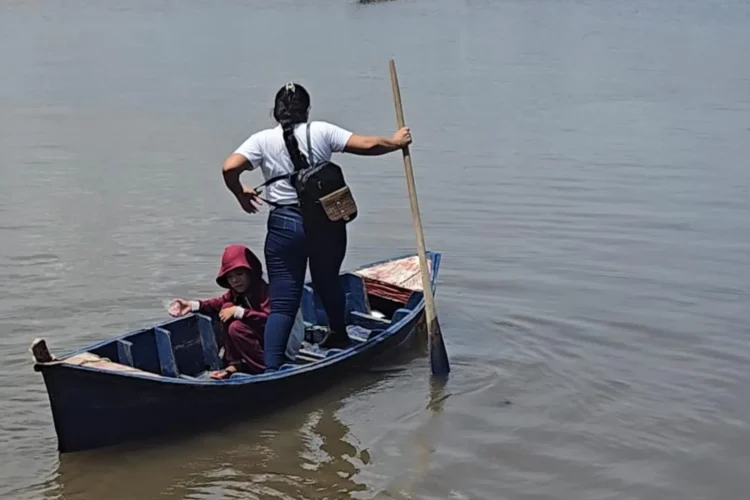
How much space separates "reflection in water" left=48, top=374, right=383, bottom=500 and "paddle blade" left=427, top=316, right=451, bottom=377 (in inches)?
40.2

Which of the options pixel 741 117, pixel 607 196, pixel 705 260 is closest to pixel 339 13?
pixel 741 117

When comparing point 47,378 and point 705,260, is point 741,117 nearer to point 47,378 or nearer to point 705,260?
point 705,260

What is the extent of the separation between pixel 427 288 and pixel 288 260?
3.90 feet

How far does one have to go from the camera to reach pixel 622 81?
2238cm

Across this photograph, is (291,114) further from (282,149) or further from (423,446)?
(423,446)

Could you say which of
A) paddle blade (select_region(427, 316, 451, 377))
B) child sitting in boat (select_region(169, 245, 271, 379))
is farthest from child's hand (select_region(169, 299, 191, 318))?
paddle blade (select_region(427, 316, 451, 377))

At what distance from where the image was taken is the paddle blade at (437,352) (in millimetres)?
7637

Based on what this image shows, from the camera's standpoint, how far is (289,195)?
675 cm

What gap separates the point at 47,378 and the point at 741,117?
1498cm

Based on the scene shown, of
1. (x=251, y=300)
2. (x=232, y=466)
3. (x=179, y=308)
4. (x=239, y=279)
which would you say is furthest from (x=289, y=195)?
(x=232, y=466)

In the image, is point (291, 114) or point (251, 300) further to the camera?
point (251, 300)

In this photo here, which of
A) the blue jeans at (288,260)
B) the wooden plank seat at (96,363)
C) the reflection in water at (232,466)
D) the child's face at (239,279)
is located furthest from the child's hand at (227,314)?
the wooden plank seat at (96,363)

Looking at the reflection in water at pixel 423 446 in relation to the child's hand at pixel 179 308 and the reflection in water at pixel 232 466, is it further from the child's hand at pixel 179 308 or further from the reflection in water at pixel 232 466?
the child's hand at pixel 179 308

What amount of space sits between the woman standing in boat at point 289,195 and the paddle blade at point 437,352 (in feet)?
3.00
